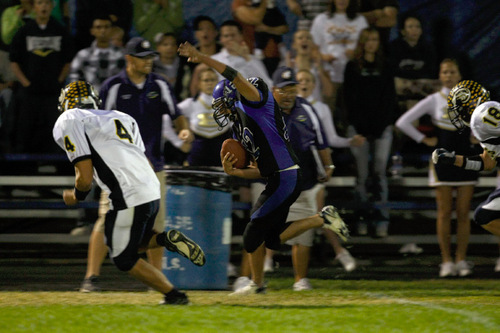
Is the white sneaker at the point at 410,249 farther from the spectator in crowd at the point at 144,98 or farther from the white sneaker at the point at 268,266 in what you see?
the spectator in crowd at the point at 144,98

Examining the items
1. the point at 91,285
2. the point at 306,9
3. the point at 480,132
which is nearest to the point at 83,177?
the point at 91,285

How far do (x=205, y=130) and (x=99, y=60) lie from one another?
1.74m

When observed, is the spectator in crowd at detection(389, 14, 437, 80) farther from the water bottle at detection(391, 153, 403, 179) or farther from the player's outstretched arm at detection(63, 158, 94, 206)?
the player's outstretched arm at detection(63, 158, 94, 206)

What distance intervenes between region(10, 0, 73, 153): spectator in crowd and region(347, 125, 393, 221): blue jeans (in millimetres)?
3574

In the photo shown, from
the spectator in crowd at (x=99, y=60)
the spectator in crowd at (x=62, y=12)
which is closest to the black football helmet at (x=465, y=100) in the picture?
the spectator in crowd at (x=99, y=60)

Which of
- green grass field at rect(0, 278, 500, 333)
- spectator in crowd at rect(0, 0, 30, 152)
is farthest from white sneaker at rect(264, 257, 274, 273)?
spectator in crowd at rect(0, 0, 30, 152)

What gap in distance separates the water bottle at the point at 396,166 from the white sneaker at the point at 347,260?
162 centimetres

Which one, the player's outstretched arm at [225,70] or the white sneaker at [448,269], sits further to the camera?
the white sneaker at [448,269]

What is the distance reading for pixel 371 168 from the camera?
11.0 meters

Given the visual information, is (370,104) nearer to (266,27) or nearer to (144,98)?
(266,27)

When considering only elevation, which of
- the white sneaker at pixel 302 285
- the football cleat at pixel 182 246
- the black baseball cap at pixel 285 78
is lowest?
the white sneaker at pixel 302 285

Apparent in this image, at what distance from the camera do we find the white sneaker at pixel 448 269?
9922mm

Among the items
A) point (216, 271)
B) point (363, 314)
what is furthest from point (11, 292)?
point (363, 314)

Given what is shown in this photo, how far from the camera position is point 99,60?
10.9 metres
